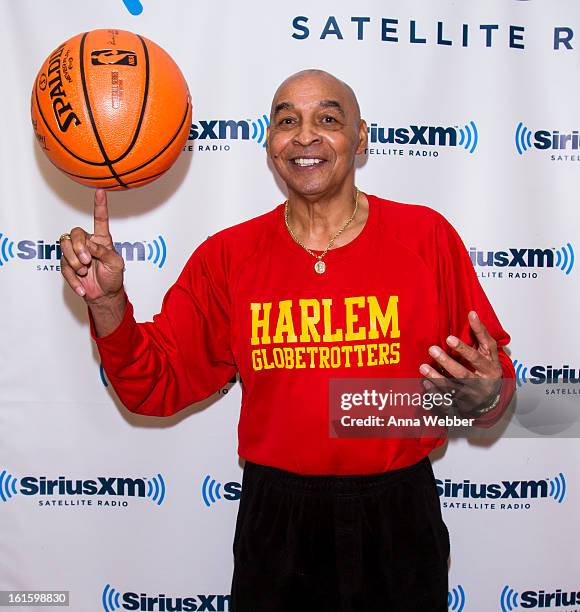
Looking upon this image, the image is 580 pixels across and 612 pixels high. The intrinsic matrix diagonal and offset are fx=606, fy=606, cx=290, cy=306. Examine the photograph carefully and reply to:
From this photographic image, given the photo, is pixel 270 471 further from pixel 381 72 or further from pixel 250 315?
pixel 381 72

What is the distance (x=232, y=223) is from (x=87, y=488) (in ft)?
3.03

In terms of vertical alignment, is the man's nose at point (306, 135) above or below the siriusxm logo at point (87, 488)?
above

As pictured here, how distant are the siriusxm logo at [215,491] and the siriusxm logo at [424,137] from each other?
3.63 ft

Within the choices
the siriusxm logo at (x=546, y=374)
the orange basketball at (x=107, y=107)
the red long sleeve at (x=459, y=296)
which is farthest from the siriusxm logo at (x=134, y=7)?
the siriusxm logo at (x=546, y=374)

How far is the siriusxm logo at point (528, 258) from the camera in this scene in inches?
70.4

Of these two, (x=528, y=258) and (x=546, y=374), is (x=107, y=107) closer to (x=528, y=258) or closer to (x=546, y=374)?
(x=528, y=258)

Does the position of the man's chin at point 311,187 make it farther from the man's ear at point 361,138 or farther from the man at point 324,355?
the man's ear at point 361,138

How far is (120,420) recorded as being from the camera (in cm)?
184

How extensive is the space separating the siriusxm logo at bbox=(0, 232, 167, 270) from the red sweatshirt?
1.37 feet

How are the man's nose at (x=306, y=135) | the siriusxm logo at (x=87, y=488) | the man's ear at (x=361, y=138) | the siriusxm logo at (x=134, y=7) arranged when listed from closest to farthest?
the man's nose at (x=306, y=135) → the man's ear at (x=361, y=138) → the siriusxm logo at (x=134, y=7) → the siriusxm logo at (x=87, y=488)

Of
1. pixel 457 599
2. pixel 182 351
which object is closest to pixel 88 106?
pixel 182 351

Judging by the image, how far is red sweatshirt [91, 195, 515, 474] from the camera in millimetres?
1280

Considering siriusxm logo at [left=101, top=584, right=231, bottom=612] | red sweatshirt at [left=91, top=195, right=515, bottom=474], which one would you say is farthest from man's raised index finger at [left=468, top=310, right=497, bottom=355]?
siriusxm logo at [left=101, top=584, right=231, bottom=612]

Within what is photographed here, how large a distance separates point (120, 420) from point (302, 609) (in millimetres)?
822
